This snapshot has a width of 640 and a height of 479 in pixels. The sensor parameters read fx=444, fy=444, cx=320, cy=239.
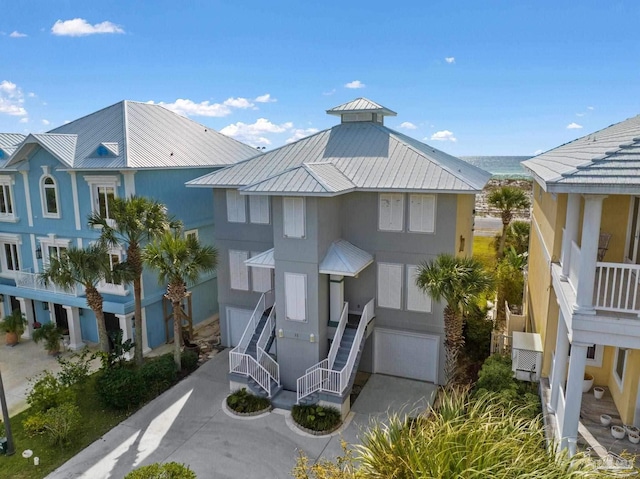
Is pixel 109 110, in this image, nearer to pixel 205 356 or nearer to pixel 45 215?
pixel 45 215

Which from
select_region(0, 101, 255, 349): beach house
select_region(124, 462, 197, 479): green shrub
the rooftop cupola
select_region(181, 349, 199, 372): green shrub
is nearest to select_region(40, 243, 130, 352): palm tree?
select_region(0, 101, 255, 349): beach house

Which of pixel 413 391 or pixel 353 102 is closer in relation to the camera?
pixel 413 391

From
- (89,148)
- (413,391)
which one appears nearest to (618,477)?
(413,391)

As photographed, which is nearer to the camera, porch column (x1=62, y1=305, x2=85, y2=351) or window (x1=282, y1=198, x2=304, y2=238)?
window (x1=282, y1=198, x2=304, y2=238)

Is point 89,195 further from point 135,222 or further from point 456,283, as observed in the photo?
point 456,283

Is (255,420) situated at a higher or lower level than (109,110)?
lower

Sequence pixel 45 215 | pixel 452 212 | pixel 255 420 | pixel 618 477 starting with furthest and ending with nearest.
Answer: pixel 45 215, pixel 452 212, pixel 255 420, pixel 618 477

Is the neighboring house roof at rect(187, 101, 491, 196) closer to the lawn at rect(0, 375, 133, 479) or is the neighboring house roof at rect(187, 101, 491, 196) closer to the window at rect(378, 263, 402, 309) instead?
the window at rect(378, 263, 402, 309)
